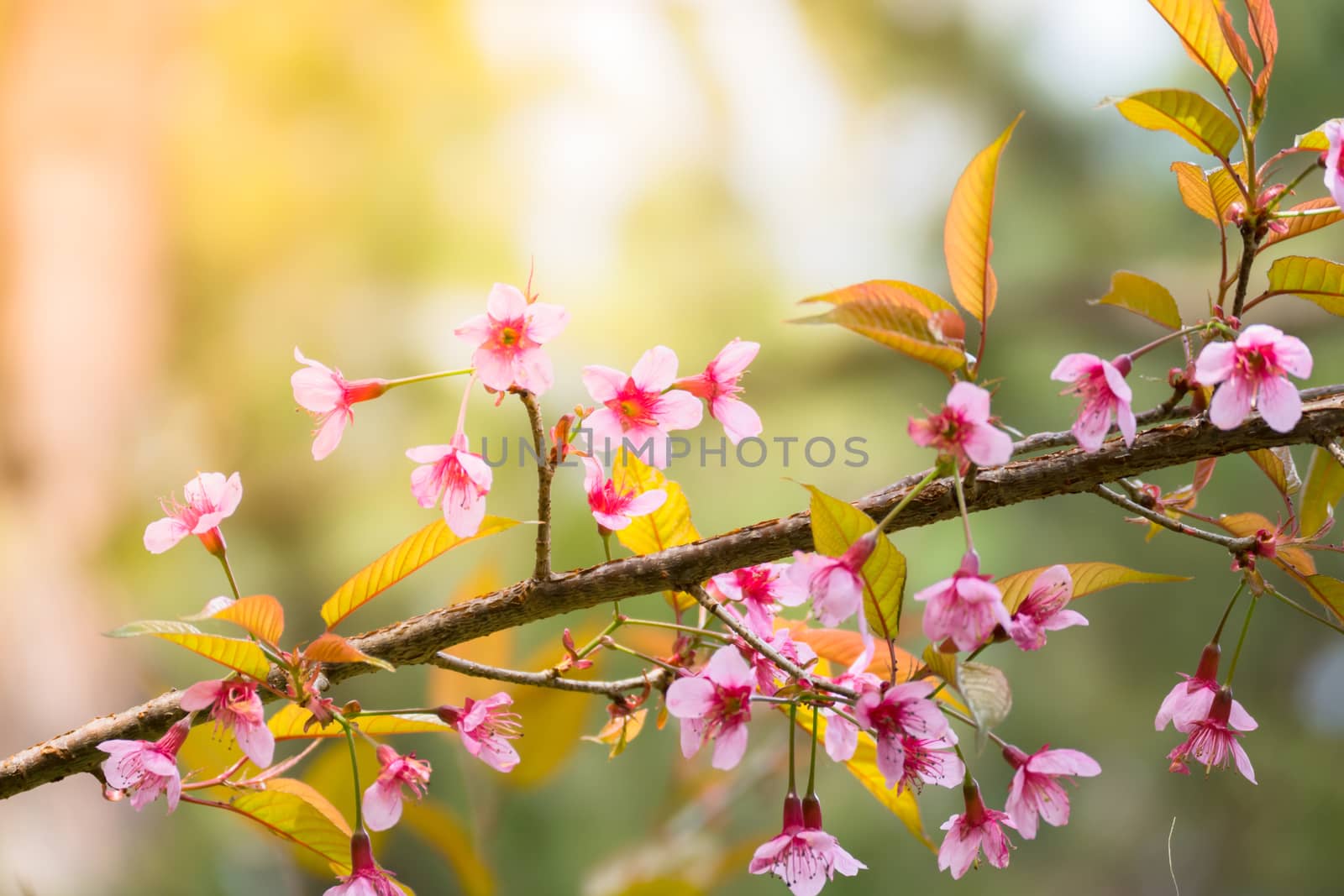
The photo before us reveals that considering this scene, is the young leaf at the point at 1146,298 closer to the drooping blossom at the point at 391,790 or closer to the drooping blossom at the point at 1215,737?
the drooping blossom at the point at 1215,737

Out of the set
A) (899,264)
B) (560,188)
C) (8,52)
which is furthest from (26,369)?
(899,264)

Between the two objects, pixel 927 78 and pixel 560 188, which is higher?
pixel 927 78

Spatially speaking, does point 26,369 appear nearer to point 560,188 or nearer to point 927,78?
point 560,188

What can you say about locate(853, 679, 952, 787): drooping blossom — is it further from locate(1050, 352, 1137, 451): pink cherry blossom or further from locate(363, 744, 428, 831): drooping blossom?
locate(363, 744, 428, 831): drooping blossom

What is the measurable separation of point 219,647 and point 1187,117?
472mm

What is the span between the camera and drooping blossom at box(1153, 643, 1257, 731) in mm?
469

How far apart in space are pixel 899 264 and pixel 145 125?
128 cm

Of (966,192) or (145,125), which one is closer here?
(966,192)

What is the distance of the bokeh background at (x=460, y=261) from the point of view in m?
1.49

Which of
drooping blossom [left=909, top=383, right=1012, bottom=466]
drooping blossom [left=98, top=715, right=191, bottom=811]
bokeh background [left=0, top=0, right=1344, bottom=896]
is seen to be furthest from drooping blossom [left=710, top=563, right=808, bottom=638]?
bokeh background [left=0, top=0, right=1344, bottom=896]

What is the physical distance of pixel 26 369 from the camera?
62.6 inches

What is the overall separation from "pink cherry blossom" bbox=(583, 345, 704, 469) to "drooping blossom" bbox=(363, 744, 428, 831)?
7.4 inches

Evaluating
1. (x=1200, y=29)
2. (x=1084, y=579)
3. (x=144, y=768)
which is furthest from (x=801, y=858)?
(x=1200, y=29)

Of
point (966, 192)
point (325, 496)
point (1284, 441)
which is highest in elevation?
point (966, 192)
